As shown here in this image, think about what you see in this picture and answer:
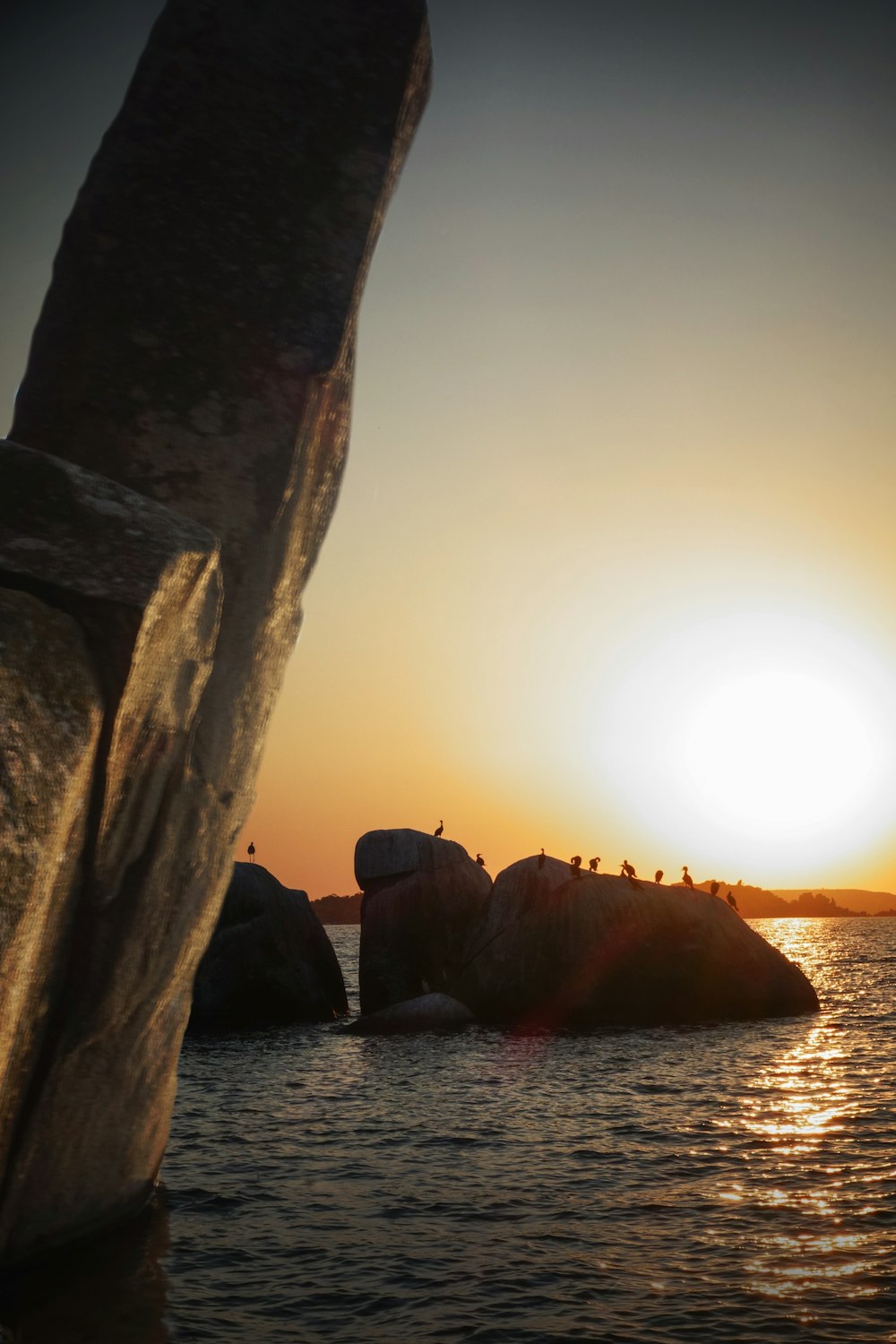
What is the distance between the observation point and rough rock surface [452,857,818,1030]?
24.3m

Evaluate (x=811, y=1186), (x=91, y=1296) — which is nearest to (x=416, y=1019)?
(x=811, y=1186)

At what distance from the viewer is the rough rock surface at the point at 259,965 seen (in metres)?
25.4

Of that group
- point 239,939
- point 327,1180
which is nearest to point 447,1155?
point 327,1180

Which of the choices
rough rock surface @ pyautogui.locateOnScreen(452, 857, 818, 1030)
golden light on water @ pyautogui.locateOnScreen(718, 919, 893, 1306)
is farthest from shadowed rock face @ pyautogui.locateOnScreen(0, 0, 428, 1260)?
rough rock surface @ pyautogui.locateOnScreen(452, 857, 818, 1030)

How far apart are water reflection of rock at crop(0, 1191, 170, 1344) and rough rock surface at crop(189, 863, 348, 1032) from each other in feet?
57.3

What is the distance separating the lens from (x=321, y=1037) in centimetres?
2284

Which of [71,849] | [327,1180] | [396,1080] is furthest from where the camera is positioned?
[396,1080]

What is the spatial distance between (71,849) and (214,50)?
6.79 metres

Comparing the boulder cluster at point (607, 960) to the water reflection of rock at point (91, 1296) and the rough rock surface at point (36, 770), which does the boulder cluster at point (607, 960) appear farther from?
the rough rock surface at point (36, 770)

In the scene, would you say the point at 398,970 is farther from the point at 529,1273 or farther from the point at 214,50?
the point at 214,50

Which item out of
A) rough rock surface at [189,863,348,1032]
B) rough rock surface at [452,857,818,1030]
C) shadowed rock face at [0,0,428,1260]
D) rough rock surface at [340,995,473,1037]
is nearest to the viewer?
shadowed rock face at [0,0,428,1260]

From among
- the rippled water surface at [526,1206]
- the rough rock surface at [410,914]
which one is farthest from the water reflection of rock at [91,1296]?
the rough rock surface at [410,914]

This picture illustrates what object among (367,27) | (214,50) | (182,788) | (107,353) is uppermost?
(367,27)

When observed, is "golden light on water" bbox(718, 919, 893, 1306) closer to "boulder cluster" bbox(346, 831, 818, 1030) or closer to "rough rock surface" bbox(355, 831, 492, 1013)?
"boulder cluster" bbox(346, 831, 818, 1030)
